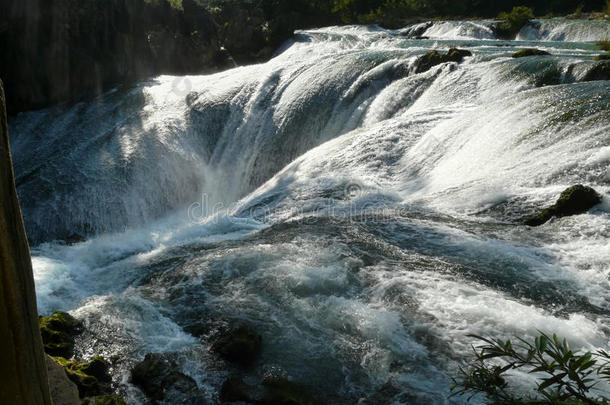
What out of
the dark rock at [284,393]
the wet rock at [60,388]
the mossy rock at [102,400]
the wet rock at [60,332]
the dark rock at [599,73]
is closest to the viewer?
the wet rock at [60,388]

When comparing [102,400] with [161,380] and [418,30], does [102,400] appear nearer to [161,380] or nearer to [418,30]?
[161,380]

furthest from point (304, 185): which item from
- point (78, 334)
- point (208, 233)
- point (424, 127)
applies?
point (78, 334)

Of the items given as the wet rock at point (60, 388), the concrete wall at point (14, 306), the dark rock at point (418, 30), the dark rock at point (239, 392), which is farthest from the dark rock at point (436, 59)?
the dark rock at point (418, 30)

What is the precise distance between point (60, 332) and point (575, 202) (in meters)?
5.70

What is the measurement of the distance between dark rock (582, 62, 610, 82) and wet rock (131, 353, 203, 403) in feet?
30.2

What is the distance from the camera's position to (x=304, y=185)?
351 inches

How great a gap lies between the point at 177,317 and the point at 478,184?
14.8ft

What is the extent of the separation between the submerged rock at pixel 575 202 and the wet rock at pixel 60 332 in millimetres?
5269

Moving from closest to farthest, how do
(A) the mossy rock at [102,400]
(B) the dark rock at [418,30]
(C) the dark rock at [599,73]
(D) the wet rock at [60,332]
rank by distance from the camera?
(A) the mossy rock at [102,400] → (D) the wet rock at [60,332] → (C) the dark rock at [599,73] → (B) the dark rock at [418,30]

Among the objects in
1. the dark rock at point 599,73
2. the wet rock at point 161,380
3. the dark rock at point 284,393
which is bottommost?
the dark rock at point 284,393

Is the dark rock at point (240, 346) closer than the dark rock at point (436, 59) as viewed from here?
Yes

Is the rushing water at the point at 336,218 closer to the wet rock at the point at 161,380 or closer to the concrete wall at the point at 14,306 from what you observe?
the wet rock at the point at 161,380

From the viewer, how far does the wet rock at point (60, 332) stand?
453 centimetres

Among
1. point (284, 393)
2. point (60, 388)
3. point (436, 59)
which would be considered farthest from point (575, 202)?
point (436, 59)
